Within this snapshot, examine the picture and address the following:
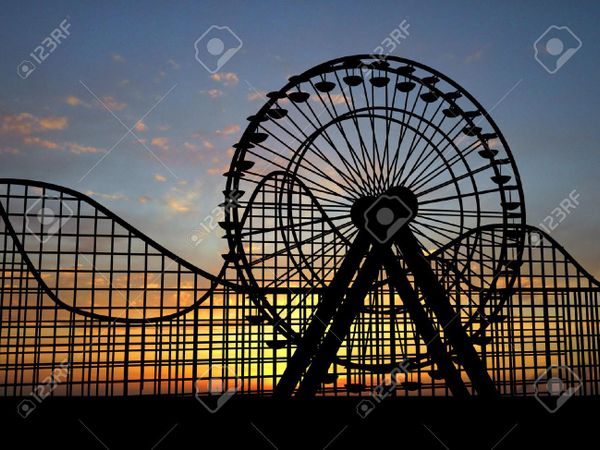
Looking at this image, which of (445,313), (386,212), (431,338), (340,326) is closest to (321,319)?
(340,326)

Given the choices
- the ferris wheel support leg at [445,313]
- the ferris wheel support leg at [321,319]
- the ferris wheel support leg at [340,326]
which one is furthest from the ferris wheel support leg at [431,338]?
the ferris wheel support leg at [321,319]

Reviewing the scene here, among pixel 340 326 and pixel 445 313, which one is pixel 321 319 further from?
pixel 445 313

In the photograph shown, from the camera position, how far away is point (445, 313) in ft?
37.5

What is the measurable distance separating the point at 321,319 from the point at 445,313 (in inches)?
81.3

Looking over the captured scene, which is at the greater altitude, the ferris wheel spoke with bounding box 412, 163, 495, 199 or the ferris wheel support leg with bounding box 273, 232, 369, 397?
the ferris wheel spoke with bounding box 412, 163, 495, 199

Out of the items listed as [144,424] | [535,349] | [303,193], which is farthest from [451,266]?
[144,424]

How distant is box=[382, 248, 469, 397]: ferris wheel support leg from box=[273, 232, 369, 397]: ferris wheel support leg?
0.49m

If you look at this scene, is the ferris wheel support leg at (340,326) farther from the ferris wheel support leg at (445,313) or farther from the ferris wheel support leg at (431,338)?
the ferris wheel support leg at (445,313)

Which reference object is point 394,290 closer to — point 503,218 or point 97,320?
point 503,218

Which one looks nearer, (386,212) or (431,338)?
(431,338)

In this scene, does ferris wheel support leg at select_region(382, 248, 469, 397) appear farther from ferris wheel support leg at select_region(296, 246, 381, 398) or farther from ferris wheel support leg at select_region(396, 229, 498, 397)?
ferris wheel support leg at select_region(296, 246, 381, 398)

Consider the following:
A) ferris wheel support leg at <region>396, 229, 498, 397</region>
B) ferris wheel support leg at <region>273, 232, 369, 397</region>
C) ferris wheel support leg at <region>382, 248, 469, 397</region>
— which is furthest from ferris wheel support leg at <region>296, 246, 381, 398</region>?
ferris wheel support leg at <region>396, 229, 498, 397</region>

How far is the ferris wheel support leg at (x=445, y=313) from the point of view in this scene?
36.6 ft

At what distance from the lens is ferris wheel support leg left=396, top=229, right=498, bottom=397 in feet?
36.6
